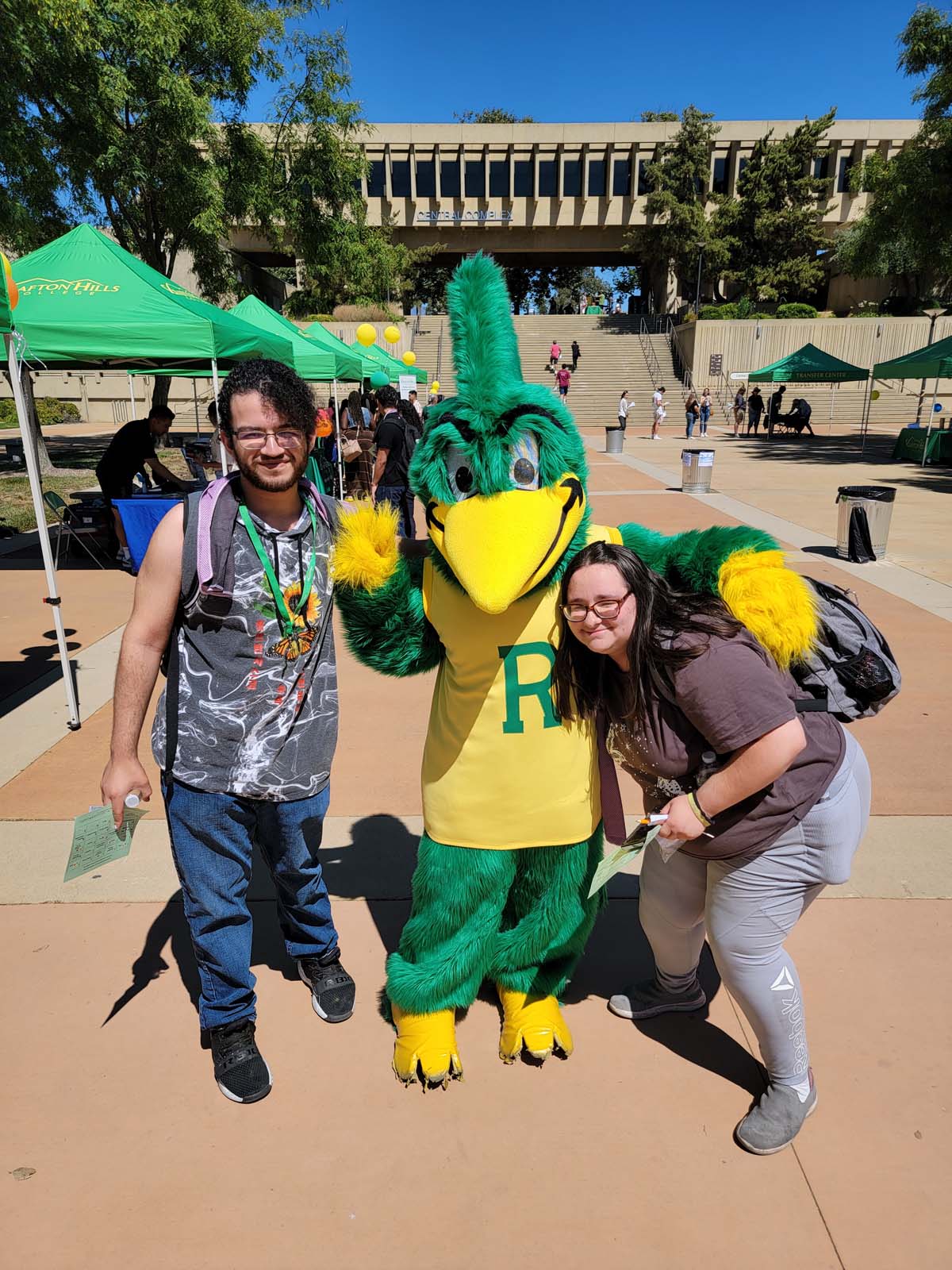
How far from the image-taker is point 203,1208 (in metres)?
1.88

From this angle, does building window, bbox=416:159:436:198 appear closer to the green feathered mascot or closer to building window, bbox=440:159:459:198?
building window, bbox=440:159:459:198

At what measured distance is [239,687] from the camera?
2072 mm

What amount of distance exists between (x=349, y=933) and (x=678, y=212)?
44396 mm

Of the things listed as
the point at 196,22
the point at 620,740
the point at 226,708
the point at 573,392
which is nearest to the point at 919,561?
the point at 620,740

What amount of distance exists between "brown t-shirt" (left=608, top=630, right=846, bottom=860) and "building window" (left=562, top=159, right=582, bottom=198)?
5010 centimetres

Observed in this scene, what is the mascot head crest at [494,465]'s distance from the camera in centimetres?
188

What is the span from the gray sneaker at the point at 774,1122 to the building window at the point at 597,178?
50446 millimetres

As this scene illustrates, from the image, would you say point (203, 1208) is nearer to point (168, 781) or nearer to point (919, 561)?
point (168, 781)

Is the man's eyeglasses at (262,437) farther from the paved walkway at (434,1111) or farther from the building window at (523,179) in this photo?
the building window at (523,179)

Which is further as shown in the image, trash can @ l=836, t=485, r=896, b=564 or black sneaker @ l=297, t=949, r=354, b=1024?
trash can @ l=836, t=485, r=896, b=564

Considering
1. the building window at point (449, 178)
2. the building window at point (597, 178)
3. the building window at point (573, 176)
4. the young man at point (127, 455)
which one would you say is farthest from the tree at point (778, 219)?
the young man at point (127, 455)

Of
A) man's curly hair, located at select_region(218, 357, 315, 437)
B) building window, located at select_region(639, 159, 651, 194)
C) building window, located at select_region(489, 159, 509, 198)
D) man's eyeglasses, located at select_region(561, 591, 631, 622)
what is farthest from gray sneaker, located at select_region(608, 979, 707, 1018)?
building window, located at select_region(489, 159, 509, 198)

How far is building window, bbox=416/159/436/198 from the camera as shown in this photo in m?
45.3

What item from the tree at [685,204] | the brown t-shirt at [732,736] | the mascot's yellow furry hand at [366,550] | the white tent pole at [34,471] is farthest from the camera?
the tree at [685,204]
